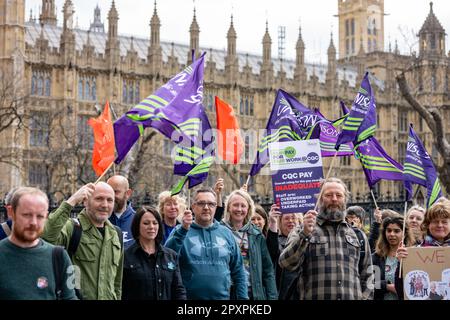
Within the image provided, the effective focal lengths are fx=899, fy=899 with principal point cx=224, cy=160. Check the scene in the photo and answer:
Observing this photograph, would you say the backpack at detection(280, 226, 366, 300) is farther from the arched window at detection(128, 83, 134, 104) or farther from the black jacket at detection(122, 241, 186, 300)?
the arched window at detection(128, 83, 134, 104)

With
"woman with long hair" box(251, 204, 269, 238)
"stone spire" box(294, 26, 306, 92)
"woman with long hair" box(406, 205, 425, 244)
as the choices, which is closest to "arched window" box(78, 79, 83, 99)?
"stone spire" box(294, 26, 306, 92)

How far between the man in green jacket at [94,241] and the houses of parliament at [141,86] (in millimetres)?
24583

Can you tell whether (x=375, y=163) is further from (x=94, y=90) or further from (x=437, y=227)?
(x=94, y=90)

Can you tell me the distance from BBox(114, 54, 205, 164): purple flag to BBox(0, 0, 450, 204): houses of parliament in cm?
2227

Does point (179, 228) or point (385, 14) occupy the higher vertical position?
point (385, 14)

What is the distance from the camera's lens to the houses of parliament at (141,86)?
3691 cm

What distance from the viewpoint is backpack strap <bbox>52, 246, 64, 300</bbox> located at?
5.05 meters

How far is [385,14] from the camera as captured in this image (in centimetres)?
7825

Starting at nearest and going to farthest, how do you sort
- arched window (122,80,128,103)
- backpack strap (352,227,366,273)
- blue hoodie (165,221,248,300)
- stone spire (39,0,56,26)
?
backpack strap (352,227,366,273) → blue hoodie (165,221,248,300) → arched window (122,80,128,103) → stone spire (39,0,56,26)

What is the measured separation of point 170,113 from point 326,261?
2.36 m

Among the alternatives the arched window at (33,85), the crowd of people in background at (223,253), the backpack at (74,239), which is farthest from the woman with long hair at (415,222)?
the arched window at (33,85)
